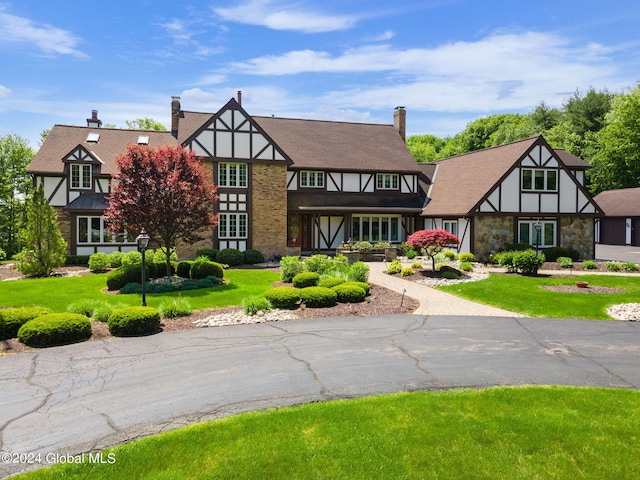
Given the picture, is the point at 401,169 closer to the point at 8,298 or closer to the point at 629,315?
the point at 629,315

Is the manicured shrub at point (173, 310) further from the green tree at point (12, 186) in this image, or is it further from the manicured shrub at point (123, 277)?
the green tree at point (12, 186)

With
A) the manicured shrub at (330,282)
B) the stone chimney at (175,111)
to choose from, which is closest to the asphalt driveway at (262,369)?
the manicured shrub at (330,282)

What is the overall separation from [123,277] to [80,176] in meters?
12.6

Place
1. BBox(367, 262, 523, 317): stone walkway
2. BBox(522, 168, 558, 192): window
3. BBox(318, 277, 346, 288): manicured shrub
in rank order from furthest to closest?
1. BBox(522, 168, 558, 192): window
2. BBox(318, 277, 346, 288): manicured shrub
3. BBox(367, 262, 523, 317): stone walkway

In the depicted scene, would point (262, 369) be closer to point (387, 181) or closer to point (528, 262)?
point (528, 262)

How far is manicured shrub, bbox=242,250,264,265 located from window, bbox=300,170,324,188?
730 centimetres

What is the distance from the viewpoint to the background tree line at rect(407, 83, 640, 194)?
49.3 metres

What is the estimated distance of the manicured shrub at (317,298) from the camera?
14.7m

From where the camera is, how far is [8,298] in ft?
52.4

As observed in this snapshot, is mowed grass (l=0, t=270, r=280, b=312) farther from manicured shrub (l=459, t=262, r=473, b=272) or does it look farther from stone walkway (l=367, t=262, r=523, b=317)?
manicured shrub (l=459, t=262, r=473, b=272)

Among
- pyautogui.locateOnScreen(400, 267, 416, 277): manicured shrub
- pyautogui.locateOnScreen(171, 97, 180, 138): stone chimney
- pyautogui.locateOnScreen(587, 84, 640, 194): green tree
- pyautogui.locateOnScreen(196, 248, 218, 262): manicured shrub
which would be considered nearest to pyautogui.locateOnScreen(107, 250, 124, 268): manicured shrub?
pyautogui.locateOnScreen(196, 248, 218, 262): manicured shrub

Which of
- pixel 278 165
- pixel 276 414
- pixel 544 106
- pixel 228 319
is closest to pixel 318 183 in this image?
pixel 278 165

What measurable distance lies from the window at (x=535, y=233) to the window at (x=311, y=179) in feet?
41.9

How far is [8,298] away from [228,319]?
866 cm
